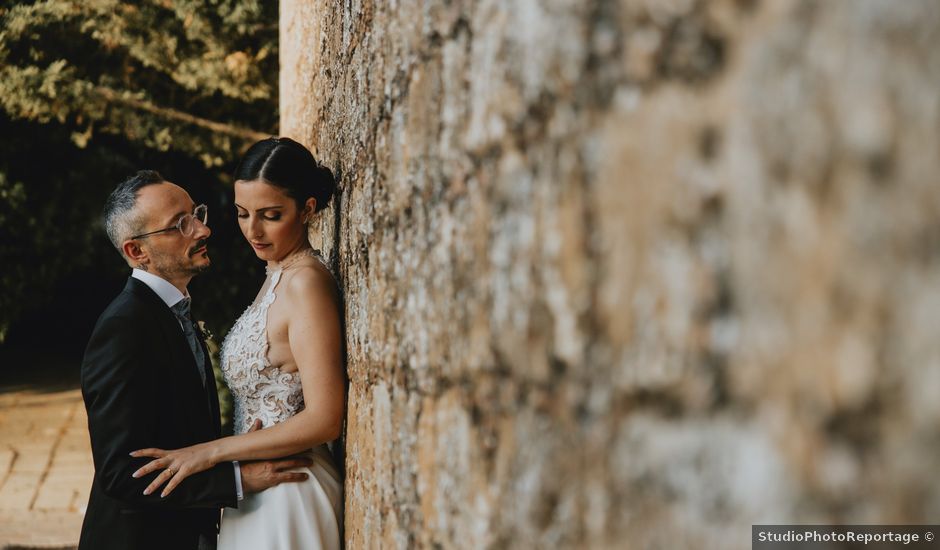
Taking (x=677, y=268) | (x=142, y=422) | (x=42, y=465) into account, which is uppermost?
(x=677, y=268)

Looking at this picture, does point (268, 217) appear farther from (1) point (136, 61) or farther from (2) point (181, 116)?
(1) point (136, 61)

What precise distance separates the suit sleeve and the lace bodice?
0.66ft

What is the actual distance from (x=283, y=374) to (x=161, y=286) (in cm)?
56

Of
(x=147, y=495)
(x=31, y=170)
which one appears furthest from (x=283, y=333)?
(x=31, y=170)

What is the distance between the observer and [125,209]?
2516mm

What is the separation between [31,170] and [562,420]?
8946mm

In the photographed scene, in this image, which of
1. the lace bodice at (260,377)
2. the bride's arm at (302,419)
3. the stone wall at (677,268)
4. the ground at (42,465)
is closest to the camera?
the stone wall at (677,268)

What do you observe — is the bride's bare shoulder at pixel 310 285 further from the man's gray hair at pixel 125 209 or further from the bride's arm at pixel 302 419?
the man's gray hair at pixel 125 209

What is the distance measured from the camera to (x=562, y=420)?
33.5 inches

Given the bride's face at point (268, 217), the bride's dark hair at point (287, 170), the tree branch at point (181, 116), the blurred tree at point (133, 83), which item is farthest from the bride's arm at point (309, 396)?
the tree branch at point (181, 116)

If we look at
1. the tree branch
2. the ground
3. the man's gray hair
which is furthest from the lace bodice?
the tree branch

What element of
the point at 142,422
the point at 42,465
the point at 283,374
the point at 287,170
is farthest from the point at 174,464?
the point at 42,465

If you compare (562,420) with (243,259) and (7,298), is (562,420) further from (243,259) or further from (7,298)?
(7,298)

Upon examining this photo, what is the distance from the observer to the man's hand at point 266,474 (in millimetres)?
→ 2088
